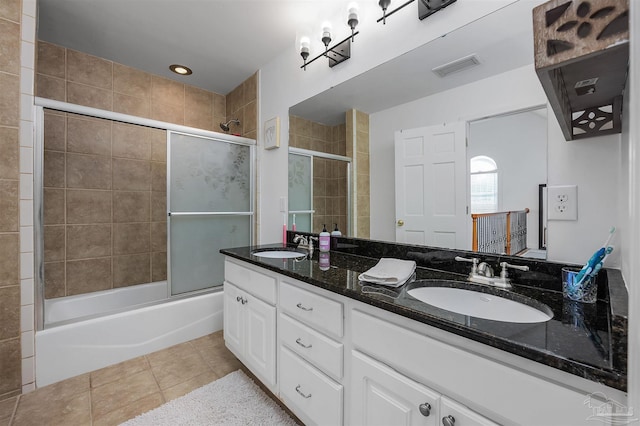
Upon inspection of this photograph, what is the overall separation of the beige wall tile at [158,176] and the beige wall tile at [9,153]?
1.20m

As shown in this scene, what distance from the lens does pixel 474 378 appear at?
0.70 m

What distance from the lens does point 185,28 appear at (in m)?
2.03

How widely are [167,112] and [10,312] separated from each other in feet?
6.62

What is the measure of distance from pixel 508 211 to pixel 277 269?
104 cm

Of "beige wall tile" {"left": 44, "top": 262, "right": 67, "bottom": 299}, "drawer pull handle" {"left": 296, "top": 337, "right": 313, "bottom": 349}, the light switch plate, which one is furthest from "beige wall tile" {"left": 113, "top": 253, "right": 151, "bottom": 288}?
the light switch plate

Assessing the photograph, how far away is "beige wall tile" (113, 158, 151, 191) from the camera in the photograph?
8.48ft

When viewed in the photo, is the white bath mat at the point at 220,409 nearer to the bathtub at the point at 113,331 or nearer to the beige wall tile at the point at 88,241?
the bathtub at the point at 113,331

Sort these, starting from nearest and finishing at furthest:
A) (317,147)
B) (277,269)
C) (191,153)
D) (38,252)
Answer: (277,269) → (38,252) → (317,147) → (191,153)

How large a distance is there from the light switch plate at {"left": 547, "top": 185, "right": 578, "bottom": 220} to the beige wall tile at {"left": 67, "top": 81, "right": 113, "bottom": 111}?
3.26m

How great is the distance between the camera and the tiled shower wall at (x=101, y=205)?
7.57ft

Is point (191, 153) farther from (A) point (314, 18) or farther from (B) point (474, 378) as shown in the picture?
(B) point (474, 378)

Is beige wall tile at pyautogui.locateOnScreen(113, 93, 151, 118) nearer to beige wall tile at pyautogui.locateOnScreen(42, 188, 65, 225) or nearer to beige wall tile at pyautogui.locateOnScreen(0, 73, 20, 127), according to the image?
beige wall tile at pyautogui.locateOnScreen(42, 188, 65, 225)

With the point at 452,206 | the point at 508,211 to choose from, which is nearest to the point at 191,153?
the point at 452,206

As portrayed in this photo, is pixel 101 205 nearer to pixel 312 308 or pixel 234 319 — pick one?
pixel 234 319
